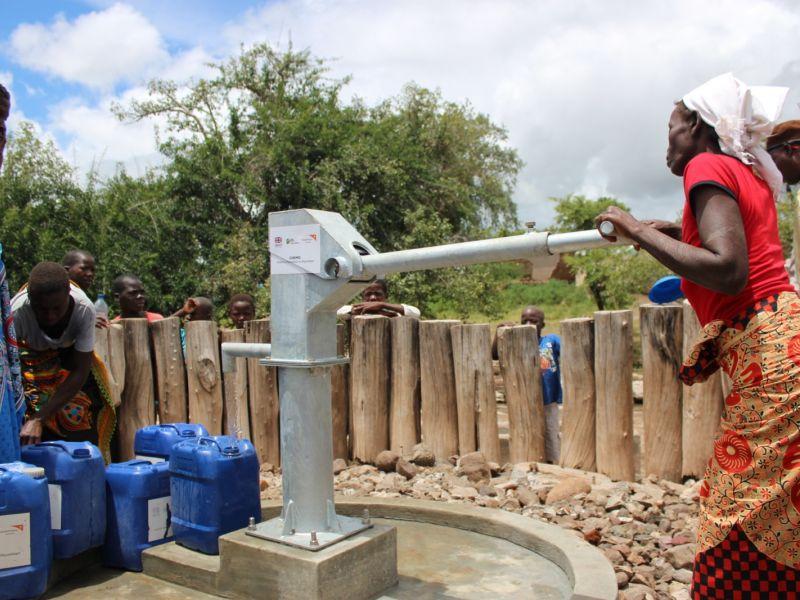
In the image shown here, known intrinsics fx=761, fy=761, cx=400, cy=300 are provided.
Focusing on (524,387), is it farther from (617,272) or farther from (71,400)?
(617,272)

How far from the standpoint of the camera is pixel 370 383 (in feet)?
17.5

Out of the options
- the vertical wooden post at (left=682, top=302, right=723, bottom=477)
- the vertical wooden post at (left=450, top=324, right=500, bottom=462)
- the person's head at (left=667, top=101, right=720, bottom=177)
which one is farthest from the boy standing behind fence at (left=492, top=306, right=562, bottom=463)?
the person's head at (left=667, top=101, right=720, bottom=177)

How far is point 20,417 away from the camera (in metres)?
3.37

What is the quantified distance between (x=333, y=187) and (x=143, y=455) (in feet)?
29.5

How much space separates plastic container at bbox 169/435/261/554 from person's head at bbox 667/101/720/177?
7.15 ft

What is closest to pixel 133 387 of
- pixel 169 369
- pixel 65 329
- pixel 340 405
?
pixel 169 369

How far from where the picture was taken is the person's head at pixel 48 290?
11.5 ft

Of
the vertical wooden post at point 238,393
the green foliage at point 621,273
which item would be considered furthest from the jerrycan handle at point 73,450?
the green foliage at point 621,273

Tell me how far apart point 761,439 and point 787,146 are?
1689 mm

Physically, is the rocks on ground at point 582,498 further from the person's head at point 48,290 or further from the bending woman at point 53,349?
the person's head at point 48,290

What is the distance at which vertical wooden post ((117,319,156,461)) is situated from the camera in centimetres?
520

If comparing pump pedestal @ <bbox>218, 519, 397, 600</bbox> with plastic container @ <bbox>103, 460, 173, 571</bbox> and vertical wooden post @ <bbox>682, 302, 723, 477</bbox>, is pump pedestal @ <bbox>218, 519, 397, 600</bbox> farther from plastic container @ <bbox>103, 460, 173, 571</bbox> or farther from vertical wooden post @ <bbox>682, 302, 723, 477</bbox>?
vertical wooden post @ <bbox>682, 302, 723, 477</bbox>

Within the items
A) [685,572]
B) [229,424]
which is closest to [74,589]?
[229,424]

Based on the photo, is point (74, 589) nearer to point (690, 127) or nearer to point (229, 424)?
point (229, 424)
